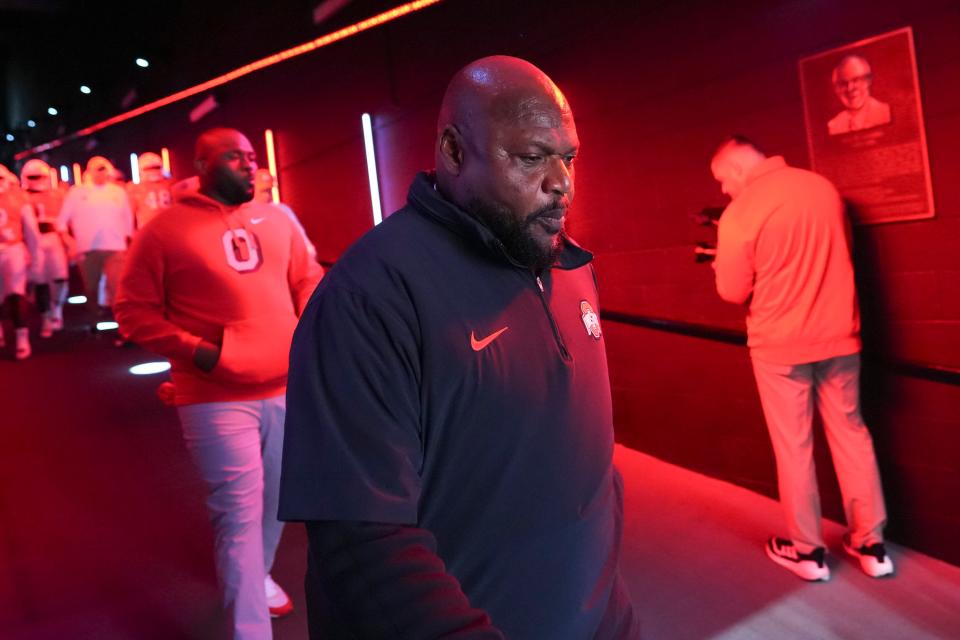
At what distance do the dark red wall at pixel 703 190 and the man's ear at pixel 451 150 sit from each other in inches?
112

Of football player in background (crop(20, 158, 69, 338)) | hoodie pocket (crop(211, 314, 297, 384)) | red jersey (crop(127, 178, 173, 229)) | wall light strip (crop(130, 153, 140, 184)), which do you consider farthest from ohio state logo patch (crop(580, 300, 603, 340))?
wall light strip (crop(130, 153, 140, 184))

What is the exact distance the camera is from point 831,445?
357 cm

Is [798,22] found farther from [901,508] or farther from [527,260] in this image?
[527,260]

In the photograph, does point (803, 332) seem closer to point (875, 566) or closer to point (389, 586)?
point (875, 566)

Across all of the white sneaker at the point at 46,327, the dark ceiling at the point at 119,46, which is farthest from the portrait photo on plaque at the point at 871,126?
the white sneaker at the point at 46,327

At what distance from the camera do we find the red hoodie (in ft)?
9.11

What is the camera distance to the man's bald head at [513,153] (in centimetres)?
131

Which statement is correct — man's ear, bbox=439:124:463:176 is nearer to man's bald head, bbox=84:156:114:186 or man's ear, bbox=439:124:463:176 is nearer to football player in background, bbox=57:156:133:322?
football player in background, bbox=57:156:133:322

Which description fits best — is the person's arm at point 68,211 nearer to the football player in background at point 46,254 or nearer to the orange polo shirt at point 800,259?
the football player in background at point 46,254

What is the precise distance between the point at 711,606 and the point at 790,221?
172 centimetres

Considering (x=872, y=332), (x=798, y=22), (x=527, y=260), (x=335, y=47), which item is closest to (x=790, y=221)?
(x=872, y=332)

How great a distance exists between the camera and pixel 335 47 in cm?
839

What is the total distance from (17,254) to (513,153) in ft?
29.9

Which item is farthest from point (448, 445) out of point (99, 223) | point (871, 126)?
point (99, 223)
